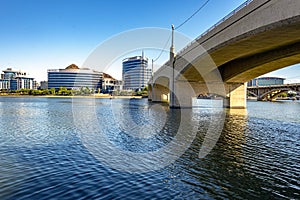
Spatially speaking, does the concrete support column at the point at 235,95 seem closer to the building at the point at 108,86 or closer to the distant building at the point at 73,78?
the distant building at the point at 73,78

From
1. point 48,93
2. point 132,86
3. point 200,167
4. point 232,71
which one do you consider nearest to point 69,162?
point 200,167

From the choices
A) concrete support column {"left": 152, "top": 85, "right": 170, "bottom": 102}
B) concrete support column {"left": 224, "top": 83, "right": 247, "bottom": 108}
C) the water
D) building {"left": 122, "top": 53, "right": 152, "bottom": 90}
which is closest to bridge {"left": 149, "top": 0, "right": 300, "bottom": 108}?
concrete support column {"left": 224, "top": 83, "right": 247, "bottom": 108}

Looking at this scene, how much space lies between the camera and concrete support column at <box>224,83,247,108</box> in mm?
49469

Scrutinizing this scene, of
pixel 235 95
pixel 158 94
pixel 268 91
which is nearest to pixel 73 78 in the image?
pixel 158 94

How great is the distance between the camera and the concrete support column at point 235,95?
162ft

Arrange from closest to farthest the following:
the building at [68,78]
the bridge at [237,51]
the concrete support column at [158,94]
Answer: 1. the bridge at [237,51]
2. the concrete support column at [158,94]
3. the building at [68,78]

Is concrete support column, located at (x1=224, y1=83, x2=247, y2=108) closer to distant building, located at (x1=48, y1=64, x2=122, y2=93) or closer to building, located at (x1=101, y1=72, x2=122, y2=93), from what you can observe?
distant building, located at (x1=48, y1=64, x2=122, y2=93)

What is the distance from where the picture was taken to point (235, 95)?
5009cm

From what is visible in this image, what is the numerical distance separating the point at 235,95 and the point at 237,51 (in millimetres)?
23093

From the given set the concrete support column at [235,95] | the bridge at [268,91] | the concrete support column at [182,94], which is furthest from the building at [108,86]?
the concrete support column at [182,94]

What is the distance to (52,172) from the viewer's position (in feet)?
29.6

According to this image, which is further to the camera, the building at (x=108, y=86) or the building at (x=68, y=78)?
the building at (x=108, y=86)

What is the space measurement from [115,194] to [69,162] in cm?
413

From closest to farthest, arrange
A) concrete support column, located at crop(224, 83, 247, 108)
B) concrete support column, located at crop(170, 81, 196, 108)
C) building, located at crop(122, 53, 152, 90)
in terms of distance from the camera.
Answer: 1. concrete support column, located at crop(170, 81, 196, 108)
2. concrete support column, located at crop(224, 83, 247, 108)
3. building, located at crop(122, 53, 152, 90)
